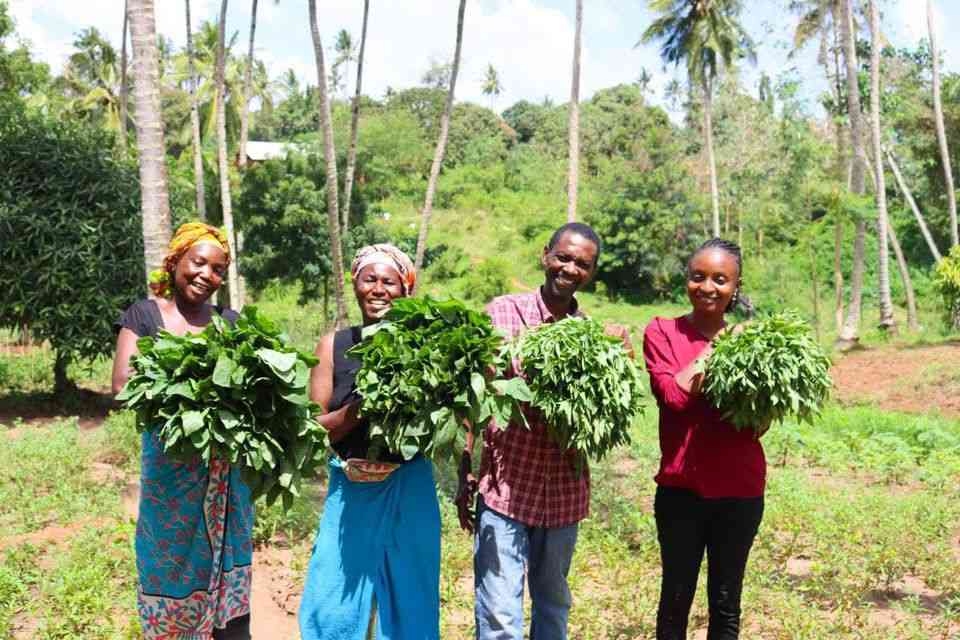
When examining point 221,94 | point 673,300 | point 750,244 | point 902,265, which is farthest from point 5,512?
point 750,244

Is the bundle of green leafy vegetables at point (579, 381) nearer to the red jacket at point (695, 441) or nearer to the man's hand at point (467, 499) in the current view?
the red jacket at point (695, 441)

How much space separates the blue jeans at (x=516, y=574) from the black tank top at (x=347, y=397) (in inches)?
19.3

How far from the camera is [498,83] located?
195ft

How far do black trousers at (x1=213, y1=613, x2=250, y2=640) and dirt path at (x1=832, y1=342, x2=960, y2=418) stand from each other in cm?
1088

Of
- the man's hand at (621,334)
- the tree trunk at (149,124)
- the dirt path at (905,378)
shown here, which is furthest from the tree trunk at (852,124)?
the man's hand at (621,334)

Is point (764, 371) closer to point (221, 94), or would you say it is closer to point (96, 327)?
point (96, 327)

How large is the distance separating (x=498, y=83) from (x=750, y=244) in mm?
32694

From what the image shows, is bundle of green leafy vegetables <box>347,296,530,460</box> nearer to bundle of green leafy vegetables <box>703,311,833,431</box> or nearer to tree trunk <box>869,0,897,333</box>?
bundle of green leafy vegetables <box>703,311,833,431</box>

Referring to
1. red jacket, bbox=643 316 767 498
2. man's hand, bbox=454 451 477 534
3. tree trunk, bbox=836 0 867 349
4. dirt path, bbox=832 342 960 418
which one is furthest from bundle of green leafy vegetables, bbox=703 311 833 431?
tree trunk, bbox=836 0 867 349

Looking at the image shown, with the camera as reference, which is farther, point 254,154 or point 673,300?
point 254,154

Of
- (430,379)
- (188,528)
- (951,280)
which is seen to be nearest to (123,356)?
(188,528)

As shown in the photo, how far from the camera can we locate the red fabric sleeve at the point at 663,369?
10.5 feet

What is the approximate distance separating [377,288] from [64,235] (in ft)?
27.6

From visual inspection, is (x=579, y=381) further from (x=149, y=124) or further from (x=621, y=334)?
(x=149, y=124)
